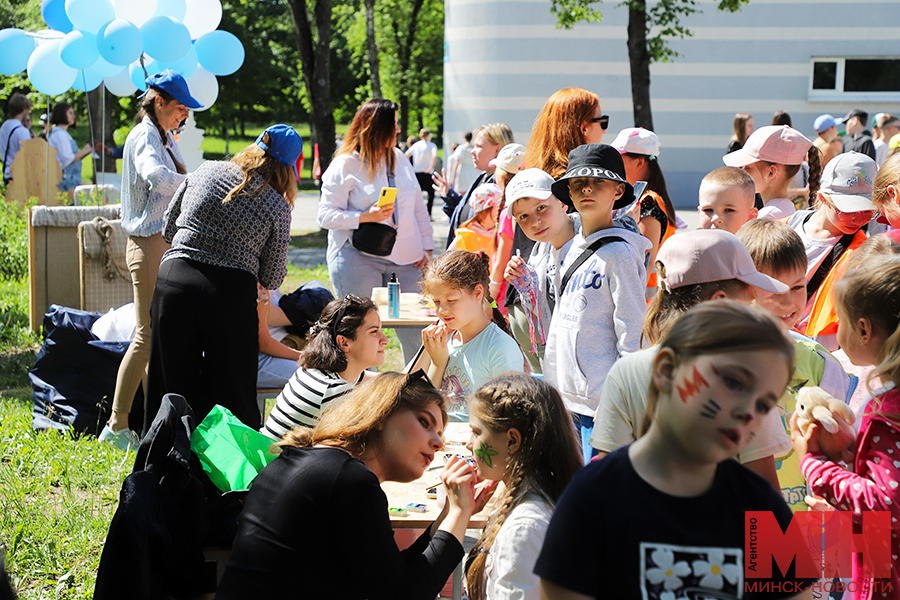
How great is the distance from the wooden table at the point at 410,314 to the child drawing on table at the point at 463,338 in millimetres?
824

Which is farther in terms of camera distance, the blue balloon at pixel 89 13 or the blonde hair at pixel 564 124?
the blue balloon at pixel 89 13

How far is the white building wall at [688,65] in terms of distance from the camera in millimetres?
18406

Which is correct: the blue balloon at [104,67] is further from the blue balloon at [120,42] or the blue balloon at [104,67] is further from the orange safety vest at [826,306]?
the orange safety vest at [826,306]

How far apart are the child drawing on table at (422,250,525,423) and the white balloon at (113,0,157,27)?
150 inches

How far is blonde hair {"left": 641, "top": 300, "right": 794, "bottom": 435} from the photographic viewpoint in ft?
4.26

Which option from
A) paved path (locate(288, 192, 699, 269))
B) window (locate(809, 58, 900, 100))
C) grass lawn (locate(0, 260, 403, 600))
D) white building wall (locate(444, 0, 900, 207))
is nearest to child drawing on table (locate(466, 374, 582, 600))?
grass lawn (locate(0, 260, 403, 600))

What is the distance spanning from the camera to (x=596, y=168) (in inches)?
119

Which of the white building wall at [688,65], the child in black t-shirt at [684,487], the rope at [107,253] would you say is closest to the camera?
the child in black t-shirt at [684,487]

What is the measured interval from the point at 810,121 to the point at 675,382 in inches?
773

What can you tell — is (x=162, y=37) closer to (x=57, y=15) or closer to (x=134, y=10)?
(x=134, y=10)

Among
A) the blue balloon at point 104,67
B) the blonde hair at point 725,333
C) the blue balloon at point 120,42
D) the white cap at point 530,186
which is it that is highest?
the blue balloon at point 120,42

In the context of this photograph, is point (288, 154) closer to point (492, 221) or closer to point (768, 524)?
point (492, 221)

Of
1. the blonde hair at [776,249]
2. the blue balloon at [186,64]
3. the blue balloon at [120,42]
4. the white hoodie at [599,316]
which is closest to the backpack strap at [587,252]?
the white hoodie at [599,316]

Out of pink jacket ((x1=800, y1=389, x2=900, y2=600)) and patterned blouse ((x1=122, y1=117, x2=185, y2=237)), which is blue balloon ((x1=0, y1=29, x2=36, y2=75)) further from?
pink jacket ((x1=800, y1=389, x2=900, y2=600))
